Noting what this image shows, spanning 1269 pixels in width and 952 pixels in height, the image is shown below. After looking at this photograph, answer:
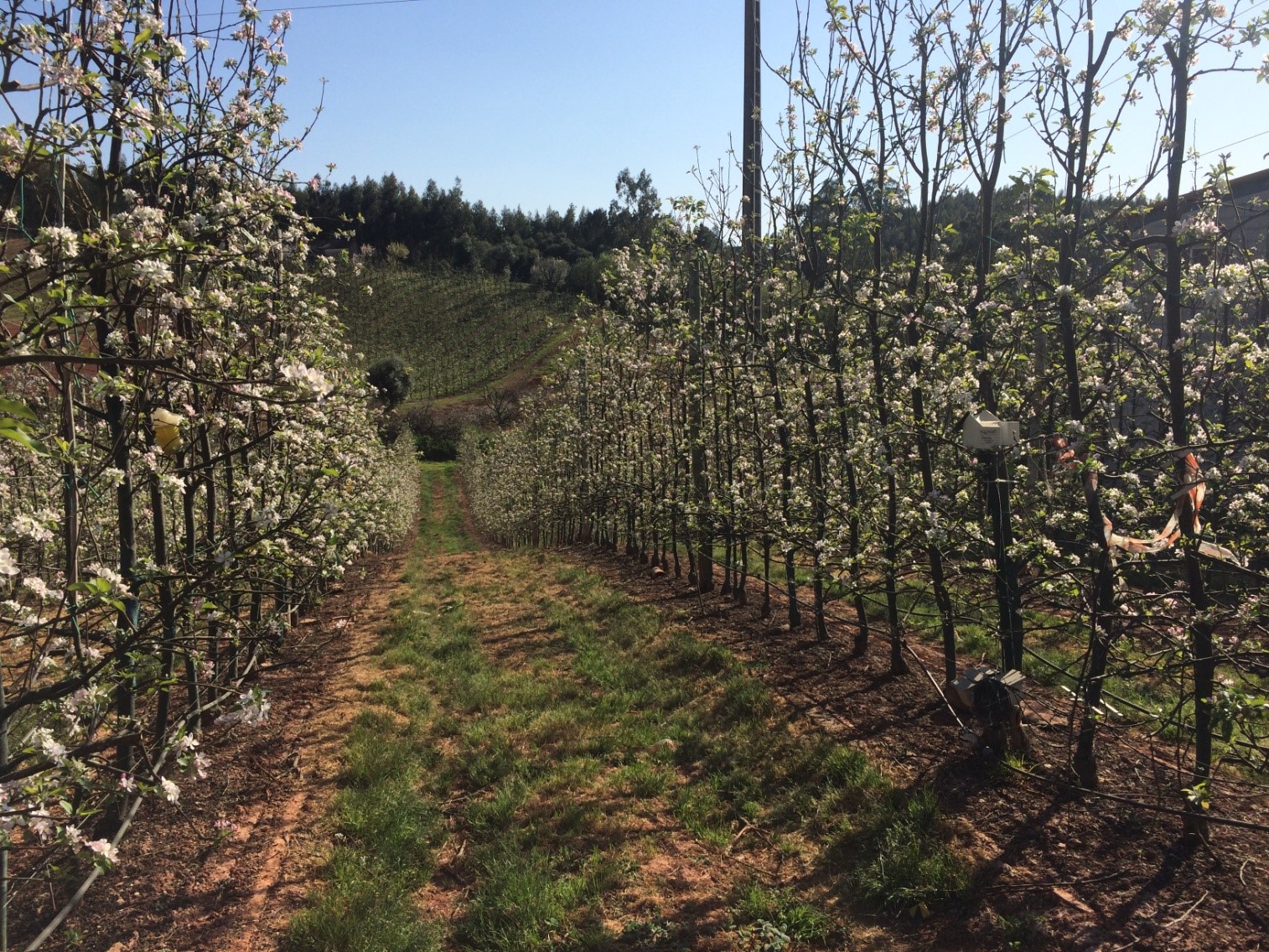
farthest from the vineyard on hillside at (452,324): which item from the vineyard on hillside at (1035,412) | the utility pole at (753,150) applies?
the vineyard on hillside at (1035,412)

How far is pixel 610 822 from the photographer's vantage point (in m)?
5.11

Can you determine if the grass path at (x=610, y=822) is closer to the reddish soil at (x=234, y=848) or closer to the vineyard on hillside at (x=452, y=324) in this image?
the reddish soil at (x=234, y=848)

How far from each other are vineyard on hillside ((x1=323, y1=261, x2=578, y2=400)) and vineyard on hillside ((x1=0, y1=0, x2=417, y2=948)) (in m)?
55.4

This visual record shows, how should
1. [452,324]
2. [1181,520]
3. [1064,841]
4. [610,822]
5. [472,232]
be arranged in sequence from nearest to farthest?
1. [1181,520]
2. [1064,841]
3. [610,822]
4. [452,324]
5. [472,232]

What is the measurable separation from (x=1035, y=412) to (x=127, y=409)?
20.6 feet

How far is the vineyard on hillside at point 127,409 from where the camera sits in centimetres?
264

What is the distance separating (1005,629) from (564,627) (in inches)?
249

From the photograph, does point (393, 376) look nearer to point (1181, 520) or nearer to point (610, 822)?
point (610, 822)

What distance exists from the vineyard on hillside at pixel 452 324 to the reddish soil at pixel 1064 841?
55881mm

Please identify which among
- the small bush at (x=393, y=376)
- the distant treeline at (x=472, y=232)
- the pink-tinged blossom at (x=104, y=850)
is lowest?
the pink-tinged blossom at (x=104, y=850)

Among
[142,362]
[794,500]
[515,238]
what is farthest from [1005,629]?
[515,238]

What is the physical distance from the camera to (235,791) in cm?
567

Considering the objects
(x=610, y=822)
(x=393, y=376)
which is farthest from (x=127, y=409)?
(x=393, y=376)

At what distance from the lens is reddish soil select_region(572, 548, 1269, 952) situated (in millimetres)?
3592
